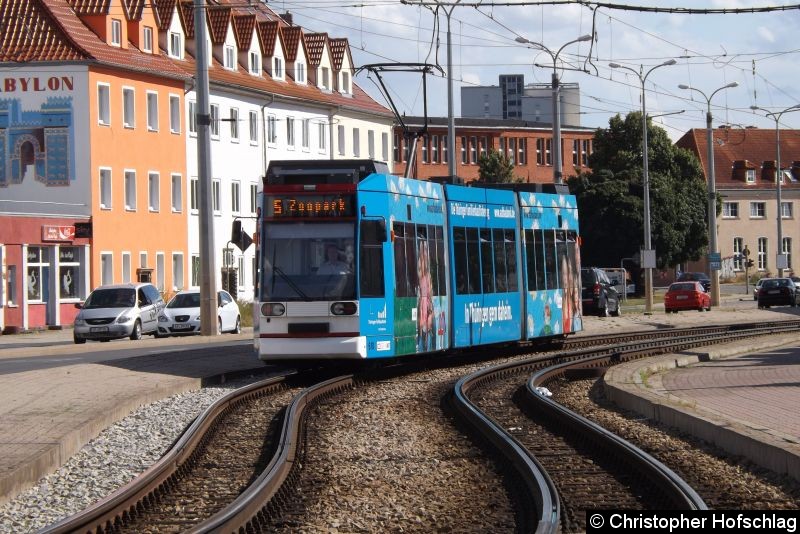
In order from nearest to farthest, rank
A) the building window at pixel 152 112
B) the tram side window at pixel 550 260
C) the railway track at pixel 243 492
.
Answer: the railway track at pixel 243 492 < the tram side window at pixel 550 260 < the building window at pixel 152 112

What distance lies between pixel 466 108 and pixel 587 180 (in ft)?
187

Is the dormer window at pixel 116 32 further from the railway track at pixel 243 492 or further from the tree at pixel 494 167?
the tree at pixel 494 167

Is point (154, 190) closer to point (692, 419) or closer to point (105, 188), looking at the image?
point (105, 188)

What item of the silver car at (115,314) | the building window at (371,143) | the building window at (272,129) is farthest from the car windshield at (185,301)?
the building window at (371,143)

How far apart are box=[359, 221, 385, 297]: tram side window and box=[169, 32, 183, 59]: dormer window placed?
4347 centimetres

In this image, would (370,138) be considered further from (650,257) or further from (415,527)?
(415,527)

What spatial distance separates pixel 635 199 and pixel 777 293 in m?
21.5

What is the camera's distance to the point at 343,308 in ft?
69.7

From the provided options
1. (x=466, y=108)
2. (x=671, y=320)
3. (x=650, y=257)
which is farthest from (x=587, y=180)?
(x=466, y=108)

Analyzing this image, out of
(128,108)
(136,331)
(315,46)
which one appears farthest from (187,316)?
(315,46)

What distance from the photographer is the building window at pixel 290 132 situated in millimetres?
71375

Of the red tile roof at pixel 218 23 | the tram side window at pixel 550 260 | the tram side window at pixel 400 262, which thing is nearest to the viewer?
the tram side window at pixel 400 262

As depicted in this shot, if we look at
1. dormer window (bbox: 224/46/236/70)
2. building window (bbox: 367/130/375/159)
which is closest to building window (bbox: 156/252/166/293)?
dormer window (bbox: 224/46/236/70)

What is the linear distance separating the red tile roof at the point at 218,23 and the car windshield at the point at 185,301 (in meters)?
22.9
